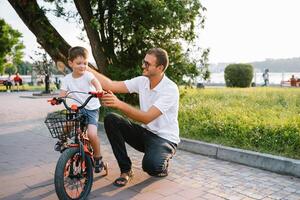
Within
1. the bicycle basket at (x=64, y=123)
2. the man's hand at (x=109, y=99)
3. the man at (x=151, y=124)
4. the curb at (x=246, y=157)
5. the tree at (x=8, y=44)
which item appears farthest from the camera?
the tree at (x=8, y=44)

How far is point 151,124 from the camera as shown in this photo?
4738 mm

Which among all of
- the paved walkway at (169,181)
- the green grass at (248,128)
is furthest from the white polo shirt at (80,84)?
the green grass at (248,128)

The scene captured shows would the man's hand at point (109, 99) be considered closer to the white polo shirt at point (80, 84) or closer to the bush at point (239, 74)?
the white polo shirt at point (80, 84)

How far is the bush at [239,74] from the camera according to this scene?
2433cm

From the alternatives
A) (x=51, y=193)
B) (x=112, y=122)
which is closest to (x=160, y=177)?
(x=112, y=122)

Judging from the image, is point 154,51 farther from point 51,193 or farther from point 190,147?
point 190,147

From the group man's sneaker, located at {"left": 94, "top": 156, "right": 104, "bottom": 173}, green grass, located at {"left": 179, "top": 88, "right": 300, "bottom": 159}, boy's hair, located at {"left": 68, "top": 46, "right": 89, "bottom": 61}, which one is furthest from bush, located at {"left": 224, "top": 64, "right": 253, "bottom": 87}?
boy's hair, located at {"left": 68, "top": 46, "right": 89, "bottom": 61}

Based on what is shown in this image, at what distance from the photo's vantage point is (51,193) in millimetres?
4273

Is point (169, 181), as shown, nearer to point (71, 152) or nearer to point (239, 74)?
point (71, 152)

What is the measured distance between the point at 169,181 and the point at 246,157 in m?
1.51

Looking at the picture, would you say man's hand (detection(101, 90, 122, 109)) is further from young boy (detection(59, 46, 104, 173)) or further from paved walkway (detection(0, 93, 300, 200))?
paved walkway (detection(0, 93, 300, 200))

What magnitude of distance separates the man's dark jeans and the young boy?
21 centimetres

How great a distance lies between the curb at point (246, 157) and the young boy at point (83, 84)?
2.19 metres

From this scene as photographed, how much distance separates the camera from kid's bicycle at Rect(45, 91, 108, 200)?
11.7ft
